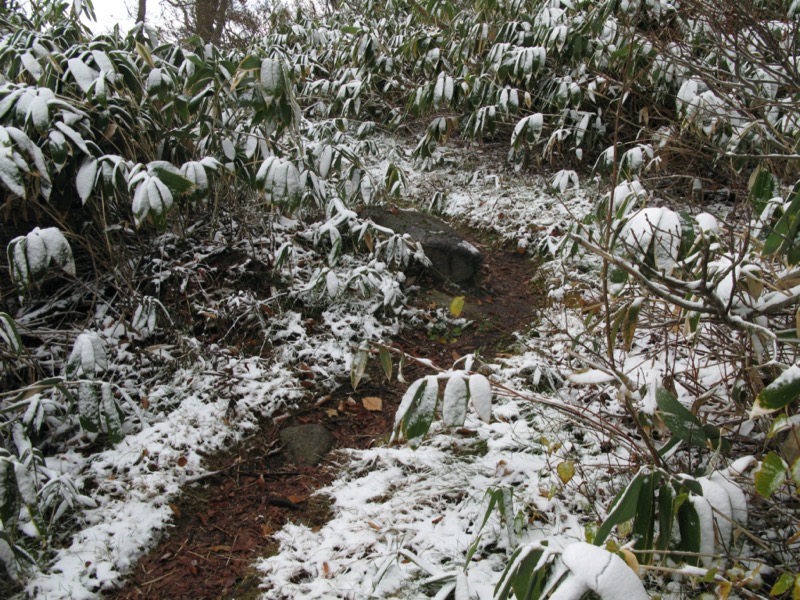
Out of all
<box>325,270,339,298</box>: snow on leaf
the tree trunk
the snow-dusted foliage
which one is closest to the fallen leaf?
the snow-dusted foliage

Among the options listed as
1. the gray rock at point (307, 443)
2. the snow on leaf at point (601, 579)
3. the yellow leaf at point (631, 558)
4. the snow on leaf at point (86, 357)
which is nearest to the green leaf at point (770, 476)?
the yellow leaf at point (631, 558)

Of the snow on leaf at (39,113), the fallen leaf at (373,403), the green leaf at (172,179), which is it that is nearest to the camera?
the snow on leaf at (39,113)

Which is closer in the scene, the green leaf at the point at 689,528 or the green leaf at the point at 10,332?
the green leaf at the point at 689,528

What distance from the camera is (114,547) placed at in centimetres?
205

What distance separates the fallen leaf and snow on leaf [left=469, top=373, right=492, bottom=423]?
5.81 ft

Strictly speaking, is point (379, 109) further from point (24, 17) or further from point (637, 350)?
point (637, 350)

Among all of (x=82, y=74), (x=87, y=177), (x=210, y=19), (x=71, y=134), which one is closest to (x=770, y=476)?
(x=87, y=177)

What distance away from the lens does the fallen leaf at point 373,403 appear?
286cm

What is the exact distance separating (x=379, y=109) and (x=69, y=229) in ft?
14.7

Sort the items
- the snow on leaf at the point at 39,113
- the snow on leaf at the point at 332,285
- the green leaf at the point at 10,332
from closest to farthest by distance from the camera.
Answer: the green leaf at the point at 10,332 < the snow on leaf at the point at 39,113 < the snow on leaf at the point at 332,285

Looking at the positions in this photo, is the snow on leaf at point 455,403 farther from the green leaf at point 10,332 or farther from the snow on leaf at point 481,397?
the green leaf at point 10,332

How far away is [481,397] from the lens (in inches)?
44.3

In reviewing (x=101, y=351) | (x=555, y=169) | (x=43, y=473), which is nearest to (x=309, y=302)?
(x=101, y=351)

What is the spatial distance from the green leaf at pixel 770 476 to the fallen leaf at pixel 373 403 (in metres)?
2.10
